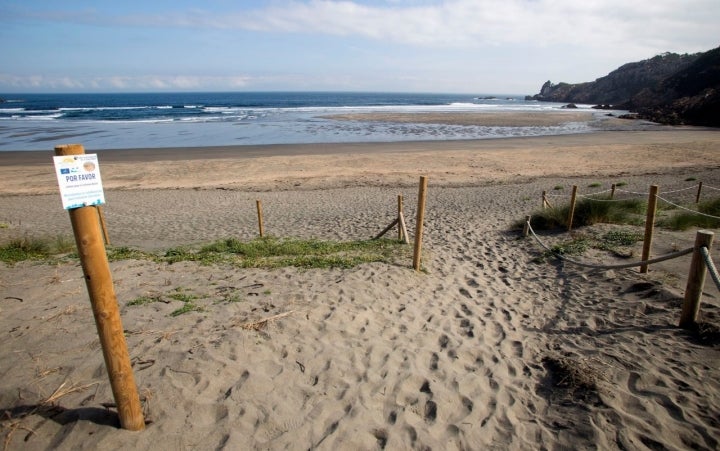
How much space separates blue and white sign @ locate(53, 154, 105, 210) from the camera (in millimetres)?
2283

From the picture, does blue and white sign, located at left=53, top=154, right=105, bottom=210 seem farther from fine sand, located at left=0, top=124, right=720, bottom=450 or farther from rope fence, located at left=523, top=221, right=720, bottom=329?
rope fence, located at left=523, top=221, right=720, bottom=329

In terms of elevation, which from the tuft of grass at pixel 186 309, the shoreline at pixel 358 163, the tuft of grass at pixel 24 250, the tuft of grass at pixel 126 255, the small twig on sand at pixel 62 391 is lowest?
the shoreline at pixel 358 163

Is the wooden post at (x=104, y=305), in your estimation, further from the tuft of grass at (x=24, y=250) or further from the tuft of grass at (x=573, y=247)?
the tuft of grass at (x=573, y=247)

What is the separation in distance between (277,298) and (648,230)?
211 inches

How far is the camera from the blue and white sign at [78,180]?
2.28m

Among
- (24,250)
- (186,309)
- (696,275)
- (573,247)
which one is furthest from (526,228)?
(24,250)

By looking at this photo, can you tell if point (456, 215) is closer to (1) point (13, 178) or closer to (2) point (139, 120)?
(1) point (13, 178)

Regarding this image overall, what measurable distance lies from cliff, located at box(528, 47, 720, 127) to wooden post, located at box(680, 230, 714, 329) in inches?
1633

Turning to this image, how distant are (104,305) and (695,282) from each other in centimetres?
531

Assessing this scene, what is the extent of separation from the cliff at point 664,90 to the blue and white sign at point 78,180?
46.1m

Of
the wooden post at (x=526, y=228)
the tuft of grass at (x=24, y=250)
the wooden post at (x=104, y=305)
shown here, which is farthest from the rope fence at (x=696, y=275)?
the tuft of grass at (x=24, y=250)

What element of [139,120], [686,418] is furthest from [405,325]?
[139,120]

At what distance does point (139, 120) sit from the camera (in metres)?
42.6

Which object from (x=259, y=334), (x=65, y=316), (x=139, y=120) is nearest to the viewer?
(x=259, y=334)
